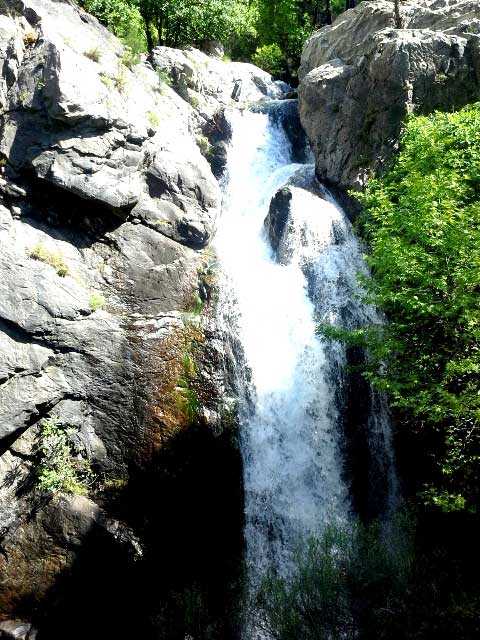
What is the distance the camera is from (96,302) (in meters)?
12.0

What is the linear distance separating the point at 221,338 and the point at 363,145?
8728 millimetres

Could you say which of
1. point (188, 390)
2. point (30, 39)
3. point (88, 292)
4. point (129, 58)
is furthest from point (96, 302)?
point (129, 58)

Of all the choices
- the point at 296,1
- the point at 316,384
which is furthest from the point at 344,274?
the point at 296,1

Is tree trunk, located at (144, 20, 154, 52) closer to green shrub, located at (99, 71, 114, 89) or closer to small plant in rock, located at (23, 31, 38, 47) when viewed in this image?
green shrub, located at (99, 71, 114, 89)

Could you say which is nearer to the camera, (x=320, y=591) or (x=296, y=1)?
(x=320, y=591)

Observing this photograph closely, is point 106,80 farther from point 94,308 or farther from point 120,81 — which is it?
point 94,308

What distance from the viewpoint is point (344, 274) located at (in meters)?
14.4

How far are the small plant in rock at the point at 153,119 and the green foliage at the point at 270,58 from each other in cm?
1814

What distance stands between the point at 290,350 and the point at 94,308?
525 cm

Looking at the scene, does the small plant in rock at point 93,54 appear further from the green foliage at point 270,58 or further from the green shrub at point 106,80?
the green foliage at point 270,58

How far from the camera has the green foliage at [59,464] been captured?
9.77 metres

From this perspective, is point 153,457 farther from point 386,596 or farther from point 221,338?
point 386,596

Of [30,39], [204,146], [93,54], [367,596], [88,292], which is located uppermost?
[204,146]

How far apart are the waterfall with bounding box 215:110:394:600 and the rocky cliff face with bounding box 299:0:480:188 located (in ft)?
5.18
